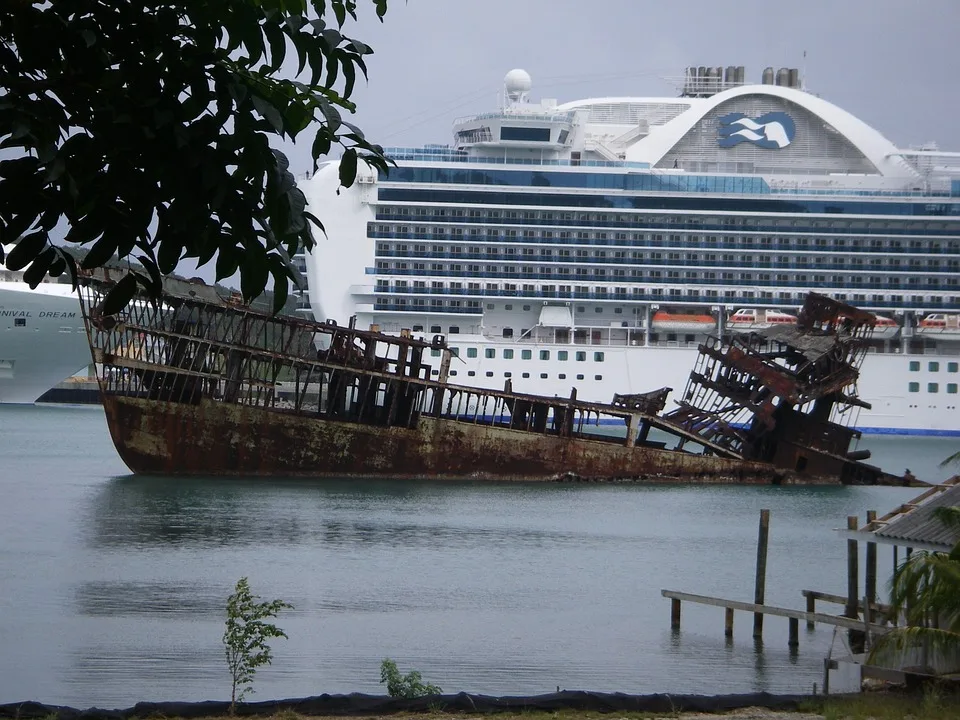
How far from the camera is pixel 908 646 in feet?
40.9

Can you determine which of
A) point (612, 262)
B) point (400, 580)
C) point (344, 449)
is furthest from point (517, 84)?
point (400, 580)

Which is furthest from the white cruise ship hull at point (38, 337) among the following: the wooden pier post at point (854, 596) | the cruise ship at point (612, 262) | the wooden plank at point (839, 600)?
the wooden pier post at point (854, 596)

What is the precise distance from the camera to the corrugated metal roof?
43.9 ft

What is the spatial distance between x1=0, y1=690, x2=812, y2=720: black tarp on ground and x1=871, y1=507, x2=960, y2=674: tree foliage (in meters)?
1.26

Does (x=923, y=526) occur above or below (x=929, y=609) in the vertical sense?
above

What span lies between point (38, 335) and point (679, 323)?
29725mm

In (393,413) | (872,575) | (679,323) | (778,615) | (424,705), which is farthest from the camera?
(679,323)

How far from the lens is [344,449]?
37.2m

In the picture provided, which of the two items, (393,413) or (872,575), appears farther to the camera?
(393,413)

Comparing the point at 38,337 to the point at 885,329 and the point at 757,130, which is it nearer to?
the point at 757,130

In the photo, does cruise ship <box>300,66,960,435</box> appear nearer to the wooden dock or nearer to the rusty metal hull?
the rusty metal hull

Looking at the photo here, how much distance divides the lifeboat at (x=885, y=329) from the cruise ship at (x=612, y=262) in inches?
4.0

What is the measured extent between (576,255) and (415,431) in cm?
2779

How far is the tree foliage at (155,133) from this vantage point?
485cm
